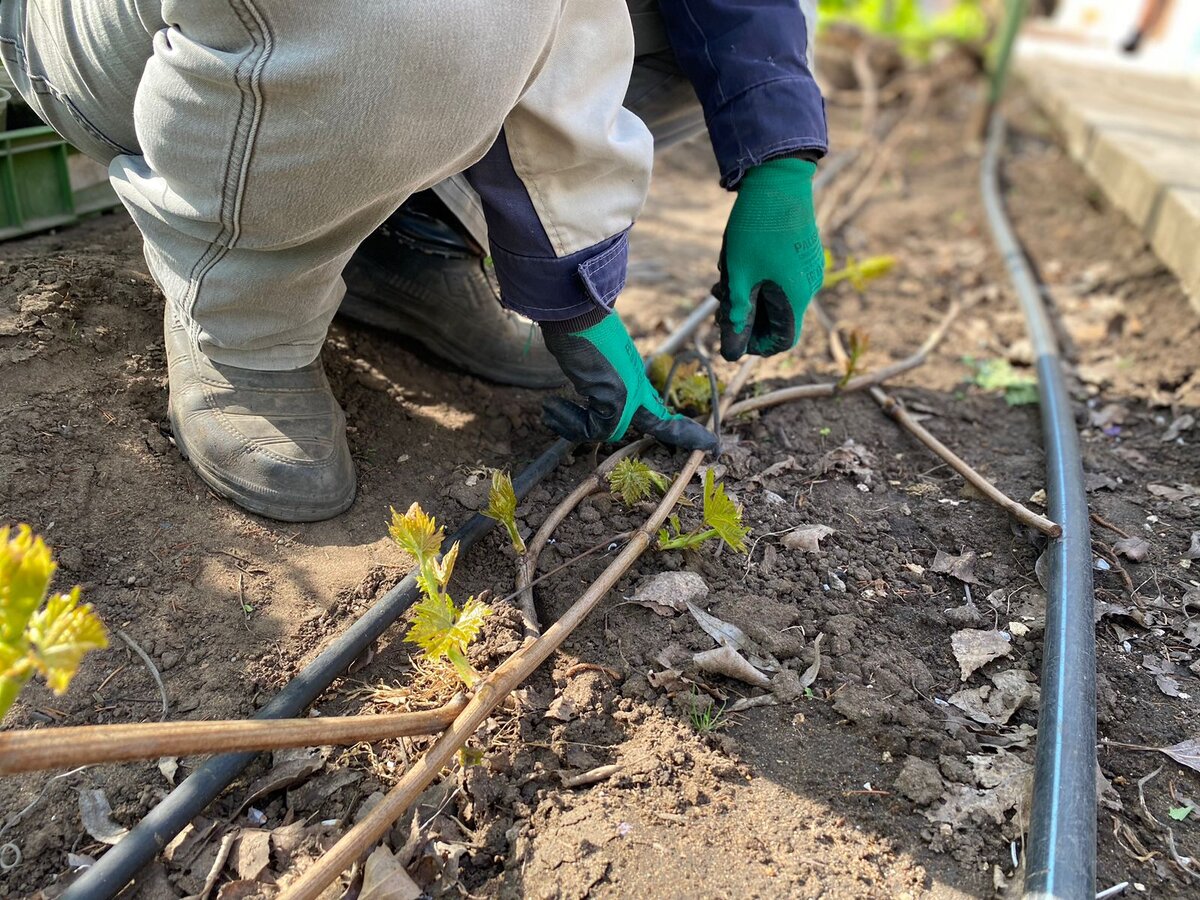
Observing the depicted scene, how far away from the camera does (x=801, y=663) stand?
5.14ft

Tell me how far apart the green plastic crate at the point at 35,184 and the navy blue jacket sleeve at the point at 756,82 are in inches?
57.2

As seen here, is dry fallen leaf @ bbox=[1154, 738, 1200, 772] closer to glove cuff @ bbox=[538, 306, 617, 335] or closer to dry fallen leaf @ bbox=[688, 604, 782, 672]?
dry fallen leaf @ bbox=[688, 604, 782, 672]

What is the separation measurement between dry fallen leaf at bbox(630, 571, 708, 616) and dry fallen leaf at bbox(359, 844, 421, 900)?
0.59m

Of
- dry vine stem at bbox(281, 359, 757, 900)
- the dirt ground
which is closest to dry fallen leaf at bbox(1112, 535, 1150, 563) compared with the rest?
the dirt ground

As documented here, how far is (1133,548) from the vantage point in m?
1.85

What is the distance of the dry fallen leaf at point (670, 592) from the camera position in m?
1.62

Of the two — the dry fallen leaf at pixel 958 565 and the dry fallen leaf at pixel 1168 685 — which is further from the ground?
the dry fallen leaf at pixel 1168 685

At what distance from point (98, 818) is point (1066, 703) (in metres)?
1.42

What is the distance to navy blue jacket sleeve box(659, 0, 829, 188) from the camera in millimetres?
1820

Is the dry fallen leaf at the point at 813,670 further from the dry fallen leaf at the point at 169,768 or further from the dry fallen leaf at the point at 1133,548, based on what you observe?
the dry fallen leaf at the point at 169,768

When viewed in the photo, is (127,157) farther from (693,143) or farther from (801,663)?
(693,143)

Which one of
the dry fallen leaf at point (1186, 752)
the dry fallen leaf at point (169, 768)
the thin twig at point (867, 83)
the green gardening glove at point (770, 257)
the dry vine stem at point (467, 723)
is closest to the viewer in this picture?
the dry vine stem at point (467, 723)

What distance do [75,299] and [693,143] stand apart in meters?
3.37

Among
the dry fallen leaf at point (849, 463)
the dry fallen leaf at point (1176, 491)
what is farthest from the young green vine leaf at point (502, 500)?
the dry fallen leaf at point (1176, 491)
